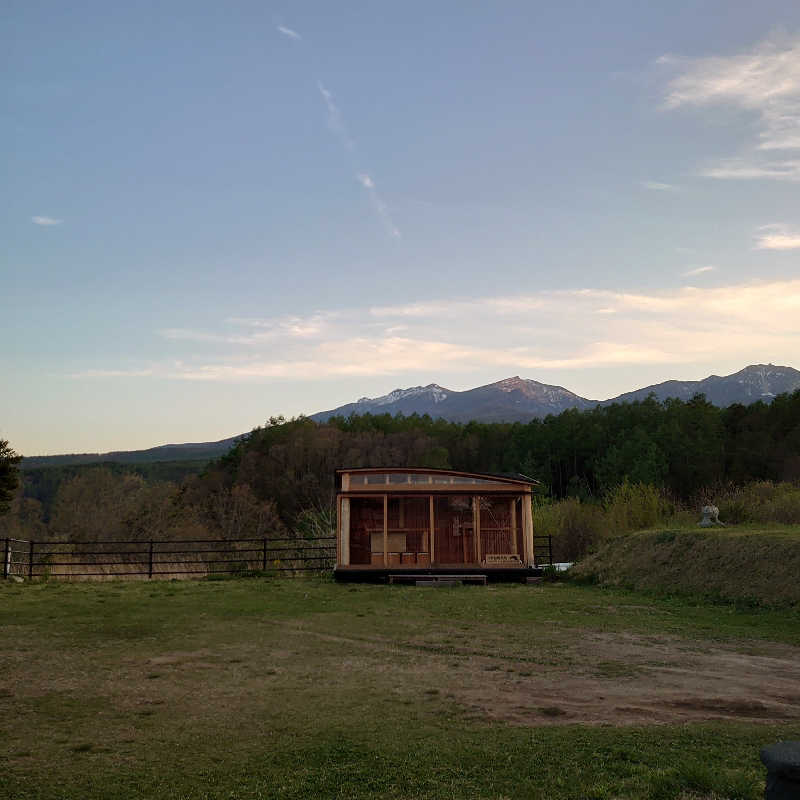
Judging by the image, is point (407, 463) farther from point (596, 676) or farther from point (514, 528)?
point (596, 676)

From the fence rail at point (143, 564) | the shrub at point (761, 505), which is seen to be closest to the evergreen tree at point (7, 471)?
the fence rail at point (143, 564)

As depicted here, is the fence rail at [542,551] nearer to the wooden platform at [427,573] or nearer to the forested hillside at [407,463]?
the wooden platform at [427,573]

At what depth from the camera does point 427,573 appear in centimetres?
2111

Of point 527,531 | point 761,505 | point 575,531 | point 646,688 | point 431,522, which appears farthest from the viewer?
point 575,531

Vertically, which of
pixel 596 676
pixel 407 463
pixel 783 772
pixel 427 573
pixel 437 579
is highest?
pixel 407 463

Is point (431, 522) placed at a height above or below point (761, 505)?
below

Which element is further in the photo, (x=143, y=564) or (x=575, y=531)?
(x=575, y=531)

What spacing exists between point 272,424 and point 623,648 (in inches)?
2221

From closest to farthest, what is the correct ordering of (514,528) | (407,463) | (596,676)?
(596,676) < (514,528) < (407,463)

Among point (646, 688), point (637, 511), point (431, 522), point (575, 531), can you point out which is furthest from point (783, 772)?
point (637, 511)

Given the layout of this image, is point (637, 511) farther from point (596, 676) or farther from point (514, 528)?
point (596, 676)

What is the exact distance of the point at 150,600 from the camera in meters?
15.9

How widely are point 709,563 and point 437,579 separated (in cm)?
703

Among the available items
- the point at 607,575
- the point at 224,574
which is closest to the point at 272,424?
the point at 224,574
